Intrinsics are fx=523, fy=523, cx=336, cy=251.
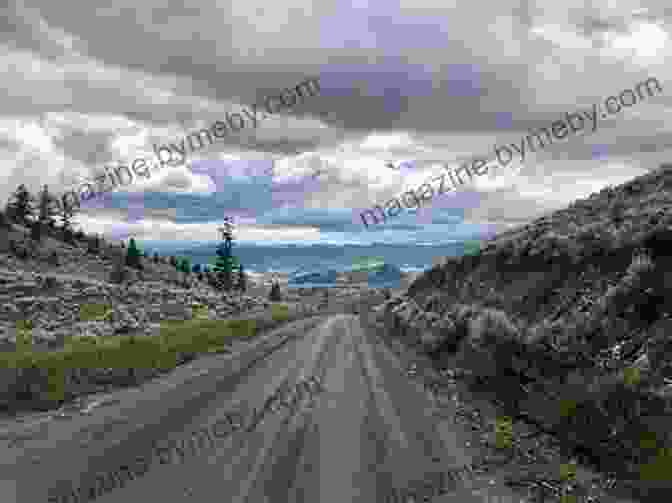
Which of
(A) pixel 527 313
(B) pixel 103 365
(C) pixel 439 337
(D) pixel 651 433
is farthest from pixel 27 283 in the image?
(D) pixel 651 433

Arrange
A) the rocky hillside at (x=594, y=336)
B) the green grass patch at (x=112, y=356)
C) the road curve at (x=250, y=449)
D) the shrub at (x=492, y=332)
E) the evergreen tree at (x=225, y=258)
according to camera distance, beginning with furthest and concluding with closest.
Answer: the evergreen tree at (x=225, y=258) < the green grass patch at (x=112, y=356) < the shrub at (x=492, y=332) < the rocky hillside at (x=594, y=336) < the road curve at (x=250, y=449)

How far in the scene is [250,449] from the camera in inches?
313

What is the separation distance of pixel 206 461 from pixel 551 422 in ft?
19.2

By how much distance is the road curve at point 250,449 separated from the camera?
252 inches

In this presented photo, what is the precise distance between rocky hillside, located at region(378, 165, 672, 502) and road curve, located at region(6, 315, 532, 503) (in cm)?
186

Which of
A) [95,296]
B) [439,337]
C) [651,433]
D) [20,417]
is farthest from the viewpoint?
[95,296]

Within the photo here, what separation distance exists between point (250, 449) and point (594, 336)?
333 inches

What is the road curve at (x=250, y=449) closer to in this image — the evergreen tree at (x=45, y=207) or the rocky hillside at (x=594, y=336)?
the rocky hillside at (x=594, y=336)

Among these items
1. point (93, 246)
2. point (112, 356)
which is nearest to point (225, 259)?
point (93, 246)

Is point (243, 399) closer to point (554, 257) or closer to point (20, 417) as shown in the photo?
point (20, 417)

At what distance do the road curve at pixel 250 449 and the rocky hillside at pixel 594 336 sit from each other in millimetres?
1864

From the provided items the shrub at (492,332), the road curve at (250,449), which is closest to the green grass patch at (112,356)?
the road curve at (250,449)

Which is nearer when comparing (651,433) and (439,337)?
(651,433)

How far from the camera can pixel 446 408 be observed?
1113cm
